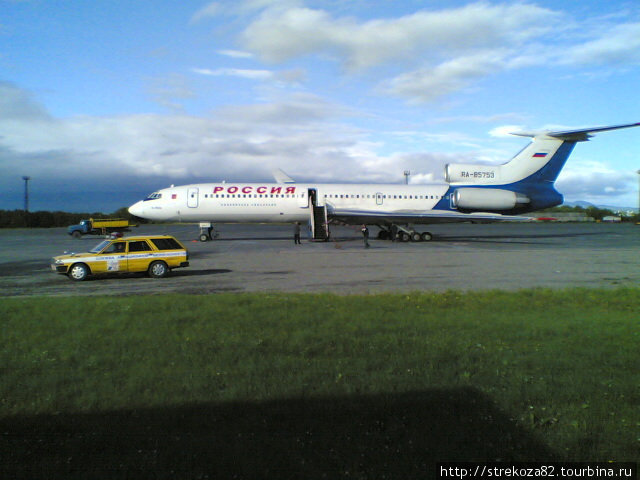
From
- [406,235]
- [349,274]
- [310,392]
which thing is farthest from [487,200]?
[310,392]

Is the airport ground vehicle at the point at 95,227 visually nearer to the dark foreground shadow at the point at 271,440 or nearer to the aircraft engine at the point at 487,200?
the aircraft engine at the point at 487,200

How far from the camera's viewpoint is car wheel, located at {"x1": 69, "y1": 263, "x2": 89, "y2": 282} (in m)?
15.2

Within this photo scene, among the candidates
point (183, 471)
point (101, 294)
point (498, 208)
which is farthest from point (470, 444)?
point (498, 208)

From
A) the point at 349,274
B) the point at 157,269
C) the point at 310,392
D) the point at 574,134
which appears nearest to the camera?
the point at 310,392

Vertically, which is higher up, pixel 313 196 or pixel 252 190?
pixel 252 190

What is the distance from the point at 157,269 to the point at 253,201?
18.0 metres

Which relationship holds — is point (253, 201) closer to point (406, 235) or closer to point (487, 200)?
point (406, 235)

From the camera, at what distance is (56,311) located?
9.08 meters

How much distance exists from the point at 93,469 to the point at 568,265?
18778 millimetres

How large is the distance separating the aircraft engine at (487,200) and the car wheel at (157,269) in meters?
24.3

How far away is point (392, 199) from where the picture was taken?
116 ft

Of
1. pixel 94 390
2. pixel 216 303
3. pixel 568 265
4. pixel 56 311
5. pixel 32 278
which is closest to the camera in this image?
pixel 94 390

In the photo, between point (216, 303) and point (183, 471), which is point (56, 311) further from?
point (183, 471)

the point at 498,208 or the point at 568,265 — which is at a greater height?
the point at 498,208
